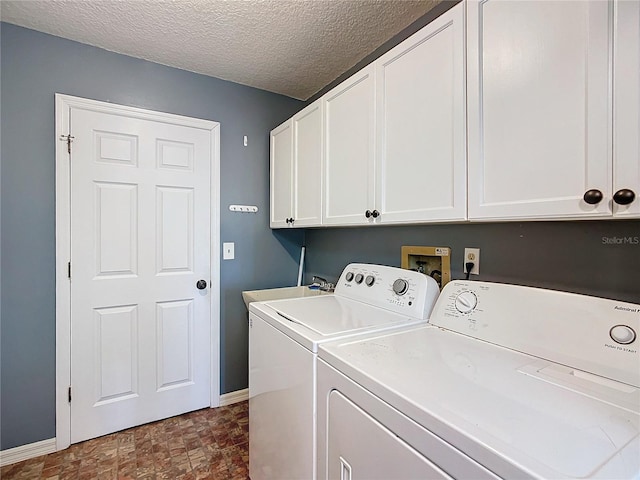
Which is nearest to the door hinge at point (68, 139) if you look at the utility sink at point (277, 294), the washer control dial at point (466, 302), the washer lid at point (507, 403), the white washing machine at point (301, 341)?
the utility sink at point (277, 294)

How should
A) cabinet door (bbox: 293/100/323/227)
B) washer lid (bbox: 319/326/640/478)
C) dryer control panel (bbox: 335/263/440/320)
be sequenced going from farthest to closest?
1. cabinet door (bbox: 293/100/323/227)
2. dryer control panel (bbox: 335/263/440/320)
3. washer lid (bbox: 319/326/640/478)

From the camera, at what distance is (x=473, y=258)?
53.5 inches

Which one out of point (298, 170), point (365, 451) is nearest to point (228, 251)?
point (298, 170)

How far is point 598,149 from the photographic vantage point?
750 mm

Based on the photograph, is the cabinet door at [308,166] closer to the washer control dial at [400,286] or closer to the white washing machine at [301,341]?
the white washing machine at [301,341]

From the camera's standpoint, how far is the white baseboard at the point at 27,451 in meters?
1.74

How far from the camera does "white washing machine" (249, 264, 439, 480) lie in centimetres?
108

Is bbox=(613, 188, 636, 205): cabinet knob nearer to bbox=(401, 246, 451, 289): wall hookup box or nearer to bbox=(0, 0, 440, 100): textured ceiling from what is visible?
bbox=(401, 246, 451, 289): wall hookup box

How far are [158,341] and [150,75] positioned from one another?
183 centimetres

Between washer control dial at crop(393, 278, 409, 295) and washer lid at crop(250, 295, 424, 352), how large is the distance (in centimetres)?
10

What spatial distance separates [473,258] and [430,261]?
9.4 inches

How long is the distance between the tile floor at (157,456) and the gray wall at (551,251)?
1521 mm

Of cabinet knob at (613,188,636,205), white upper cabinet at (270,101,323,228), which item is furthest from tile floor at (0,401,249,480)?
cabinet knob at (613,188,636,205)

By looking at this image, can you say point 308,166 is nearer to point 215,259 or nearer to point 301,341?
point 215,259
